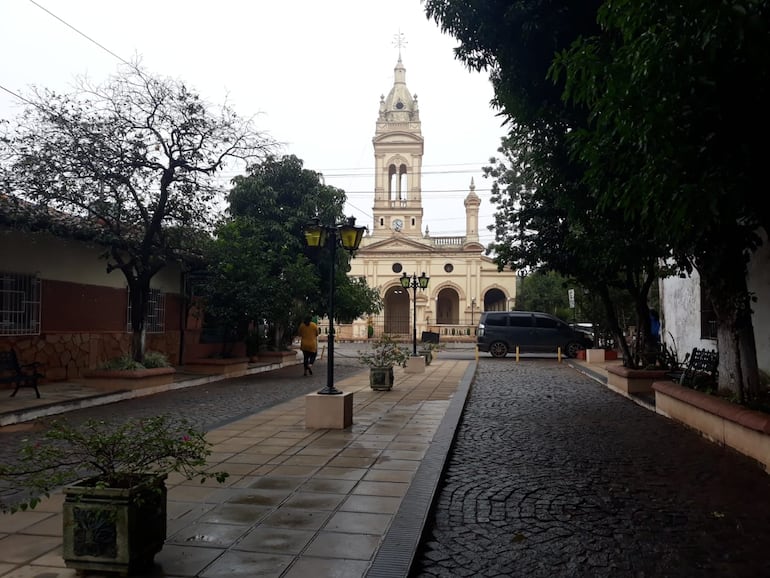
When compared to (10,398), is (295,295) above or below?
above

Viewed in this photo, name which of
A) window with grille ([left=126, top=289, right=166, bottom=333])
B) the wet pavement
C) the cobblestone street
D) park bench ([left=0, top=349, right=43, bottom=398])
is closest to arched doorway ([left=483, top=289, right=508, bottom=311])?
window with grille ([left=126, top=289, right=166, bottom=333])

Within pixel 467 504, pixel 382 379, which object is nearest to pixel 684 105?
pixel 467 504

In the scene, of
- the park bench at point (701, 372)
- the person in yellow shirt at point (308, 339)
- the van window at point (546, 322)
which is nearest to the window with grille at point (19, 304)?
the person in yellow shirt at point (308, 339)

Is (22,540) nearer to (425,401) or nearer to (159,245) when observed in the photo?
(425,401)

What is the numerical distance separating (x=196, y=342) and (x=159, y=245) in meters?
5.82

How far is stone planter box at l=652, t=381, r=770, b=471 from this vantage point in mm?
6070

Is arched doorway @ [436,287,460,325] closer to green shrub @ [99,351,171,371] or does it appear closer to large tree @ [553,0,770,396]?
green shrub @ [99,351,171,371]

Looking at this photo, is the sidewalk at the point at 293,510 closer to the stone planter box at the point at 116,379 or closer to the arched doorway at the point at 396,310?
the stone planter box at the point at 116,379

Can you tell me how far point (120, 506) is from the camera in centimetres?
334

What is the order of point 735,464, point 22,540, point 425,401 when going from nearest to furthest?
point 22,540 → point 735,464 → point 425,401

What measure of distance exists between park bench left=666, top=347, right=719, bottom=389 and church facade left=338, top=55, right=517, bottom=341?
33290 millimetres

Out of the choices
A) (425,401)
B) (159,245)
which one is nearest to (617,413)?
(425,401)

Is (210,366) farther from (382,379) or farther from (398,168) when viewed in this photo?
(398,168)

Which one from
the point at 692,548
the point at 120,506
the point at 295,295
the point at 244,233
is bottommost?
the point at 692,548
